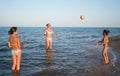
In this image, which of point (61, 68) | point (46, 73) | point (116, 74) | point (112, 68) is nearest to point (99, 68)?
point (112, 68)

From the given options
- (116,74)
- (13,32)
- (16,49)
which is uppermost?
(13,32)

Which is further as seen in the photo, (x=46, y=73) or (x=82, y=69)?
(x=82, y=69)

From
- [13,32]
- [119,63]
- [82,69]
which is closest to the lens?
[13,32]

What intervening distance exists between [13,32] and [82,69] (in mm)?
3596

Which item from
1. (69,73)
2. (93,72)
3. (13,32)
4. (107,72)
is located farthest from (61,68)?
(13,32)

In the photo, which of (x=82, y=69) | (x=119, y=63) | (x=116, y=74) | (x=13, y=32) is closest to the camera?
(x=13, y=32)

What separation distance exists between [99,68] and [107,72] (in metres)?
0.79

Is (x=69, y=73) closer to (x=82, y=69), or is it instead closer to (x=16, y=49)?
(x=82, y=69)

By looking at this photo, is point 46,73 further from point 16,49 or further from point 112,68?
point 112,68

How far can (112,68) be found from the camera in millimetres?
8922

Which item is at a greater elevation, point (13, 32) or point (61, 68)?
point (13, 32)

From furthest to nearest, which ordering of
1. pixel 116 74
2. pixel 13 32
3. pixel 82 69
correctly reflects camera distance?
pixel 82 69 → pixel 116 74 → pixel 13 32

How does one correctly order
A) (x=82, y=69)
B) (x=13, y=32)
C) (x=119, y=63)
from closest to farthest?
(x=13, y=32) → (x=82, y=69) → (x=119, y=63)

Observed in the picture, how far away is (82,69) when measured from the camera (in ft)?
29.1
